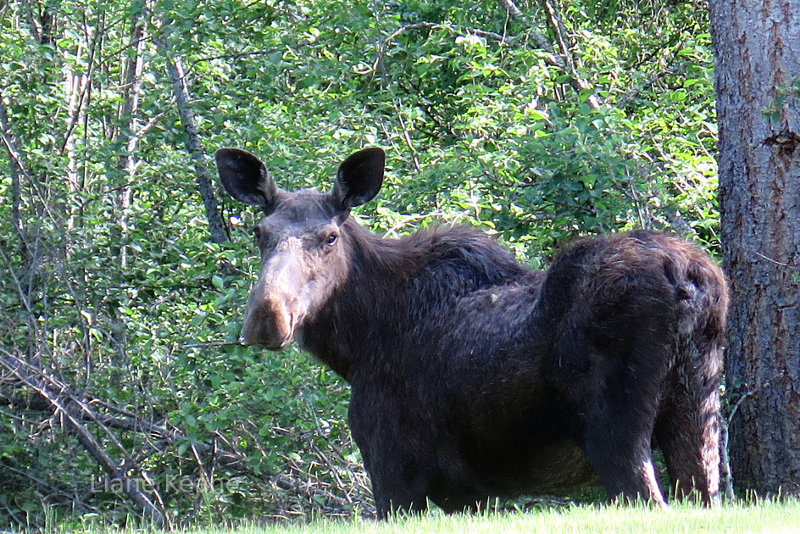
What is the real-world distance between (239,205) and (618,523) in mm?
8119

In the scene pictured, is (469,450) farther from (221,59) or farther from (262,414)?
(221,59)

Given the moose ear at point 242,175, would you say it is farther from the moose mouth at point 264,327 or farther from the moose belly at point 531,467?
the moose belly at point 531,467

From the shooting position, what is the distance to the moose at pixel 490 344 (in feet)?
19.0

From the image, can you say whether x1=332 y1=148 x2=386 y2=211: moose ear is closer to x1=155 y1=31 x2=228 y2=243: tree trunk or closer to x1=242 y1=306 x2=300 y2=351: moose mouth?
x1=242 y1=306 x2=300 y2=351: moose mouth

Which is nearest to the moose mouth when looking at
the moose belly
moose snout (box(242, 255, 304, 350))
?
moose snout (box(242, 255, 304, 350))

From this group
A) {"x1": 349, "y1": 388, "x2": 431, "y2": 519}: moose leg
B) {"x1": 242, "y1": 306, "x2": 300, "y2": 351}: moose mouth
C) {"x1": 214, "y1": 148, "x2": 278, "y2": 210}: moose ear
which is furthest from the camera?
{"x1": 214, "y1": 148, "x2": 278, "y2": 210}: moose ear

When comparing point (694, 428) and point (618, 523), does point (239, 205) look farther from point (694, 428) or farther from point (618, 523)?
point (618, 523)

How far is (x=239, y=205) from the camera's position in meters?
12.1

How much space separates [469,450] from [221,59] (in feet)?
27.0

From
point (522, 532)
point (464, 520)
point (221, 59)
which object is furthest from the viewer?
point (221, 59)

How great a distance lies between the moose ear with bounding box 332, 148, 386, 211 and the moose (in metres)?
0.01

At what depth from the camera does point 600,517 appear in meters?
4.96

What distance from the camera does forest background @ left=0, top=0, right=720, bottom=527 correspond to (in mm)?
9516

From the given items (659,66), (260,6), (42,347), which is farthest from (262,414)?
(659,66)
